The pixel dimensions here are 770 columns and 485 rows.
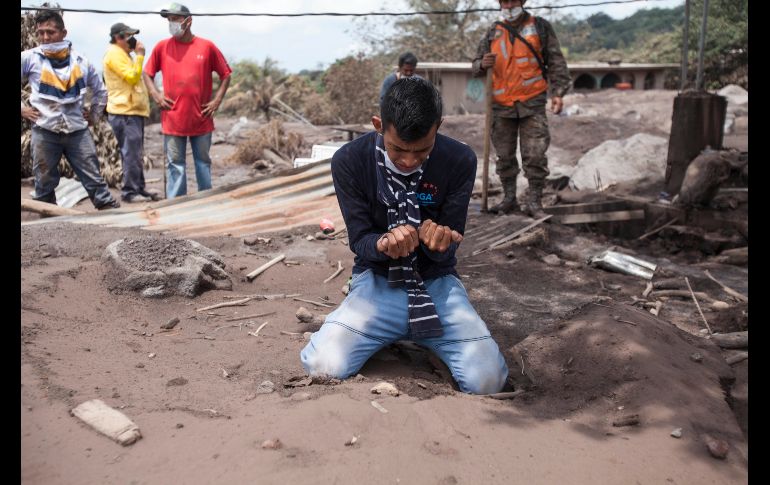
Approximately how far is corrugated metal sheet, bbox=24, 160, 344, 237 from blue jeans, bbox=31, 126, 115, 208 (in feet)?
2.89

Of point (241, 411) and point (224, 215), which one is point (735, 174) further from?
point (241, 411)

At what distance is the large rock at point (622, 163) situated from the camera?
31.2 ft

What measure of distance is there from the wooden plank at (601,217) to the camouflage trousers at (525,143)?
2.07ft

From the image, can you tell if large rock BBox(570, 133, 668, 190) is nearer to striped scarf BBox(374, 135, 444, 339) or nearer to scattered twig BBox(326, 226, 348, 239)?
scattered twig BBox(326, 226, 348, 239)

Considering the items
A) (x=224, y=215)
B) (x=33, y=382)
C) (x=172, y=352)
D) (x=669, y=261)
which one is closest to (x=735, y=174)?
(x=669, y=261)

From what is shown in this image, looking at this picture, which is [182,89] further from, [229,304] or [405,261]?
[405,261]

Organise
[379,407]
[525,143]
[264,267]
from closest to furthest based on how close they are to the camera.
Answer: [379,407]
[264,267]
[525,143]

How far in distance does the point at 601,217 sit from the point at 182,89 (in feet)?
15.6

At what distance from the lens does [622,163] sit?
9.76 meters

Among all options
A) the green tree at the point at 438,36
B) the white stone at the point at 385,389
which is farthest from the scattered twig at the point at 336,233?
the green tree at the point at 438,36

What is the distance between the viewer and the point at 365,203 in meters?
3.39

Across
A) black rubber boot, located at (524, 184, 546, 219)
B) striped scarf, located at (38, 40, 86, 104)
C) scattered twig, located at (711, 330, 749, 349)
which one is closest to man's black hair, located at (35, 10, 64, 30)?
striped scarf, located at (38, 40, 86, 104)

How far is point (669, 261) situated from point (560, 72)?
2.14 meters

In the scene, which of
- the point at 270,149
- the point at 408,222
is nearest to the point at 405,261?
the point at 408,222
